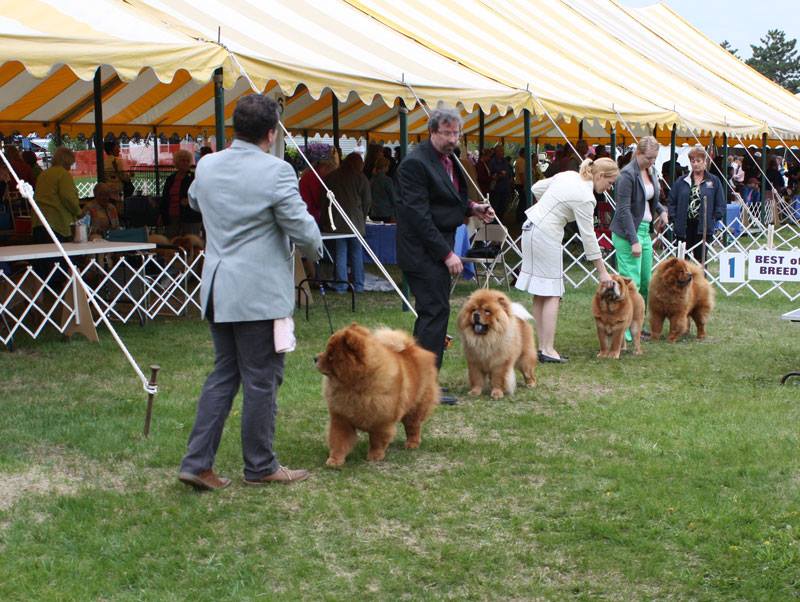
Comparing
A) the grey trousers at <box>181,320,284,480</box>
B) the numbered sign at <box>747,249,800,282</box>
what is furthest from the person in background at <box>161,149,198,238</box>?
the grey trousers at <box>181,320,284,480</box>

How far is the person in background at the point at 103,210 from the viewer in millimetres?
11516

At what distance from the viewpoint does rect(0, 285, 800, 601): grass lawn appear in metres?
3.70

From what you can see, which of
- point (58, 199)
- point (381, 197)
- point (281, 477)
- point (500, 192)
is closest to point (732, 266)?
point (281, 477)

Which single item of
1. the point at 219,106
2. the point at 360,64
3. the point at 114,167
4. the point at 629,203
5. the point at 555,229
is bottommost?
the point at 555,229

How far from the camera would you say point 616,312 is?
829 centimetres

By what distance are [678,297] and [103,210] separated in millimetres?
6602

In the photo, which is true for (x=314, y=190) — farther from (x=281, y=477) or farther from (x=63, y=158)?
(x=281, y=477)

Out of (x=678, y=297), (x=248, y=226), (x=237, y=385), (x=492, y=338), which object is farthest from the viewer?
(x=678, y=297)

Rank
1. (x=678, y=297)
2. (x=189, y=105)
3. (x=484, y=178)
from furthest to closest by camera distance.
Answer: (x=484, y=178) → (x=189, y=105) → (x=678, y=297)

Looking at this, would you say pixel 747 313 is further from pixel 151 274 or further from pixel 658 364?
pixel 151 274

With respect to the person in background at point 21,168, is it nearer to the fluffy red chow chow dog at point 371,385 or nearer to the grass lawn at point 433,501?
the grass lawn at point 433,501

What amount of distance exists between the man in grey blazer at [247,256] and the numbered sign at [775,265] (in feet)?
14.7

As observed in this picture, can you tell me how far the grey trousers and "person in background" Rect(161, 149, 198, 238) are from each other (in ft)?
26.1

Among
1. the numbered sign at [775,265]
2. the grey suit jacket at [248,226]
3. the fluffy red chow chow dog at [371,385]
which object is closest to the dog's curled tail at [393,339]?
the fluffy red chow chow dog at [371,385]
